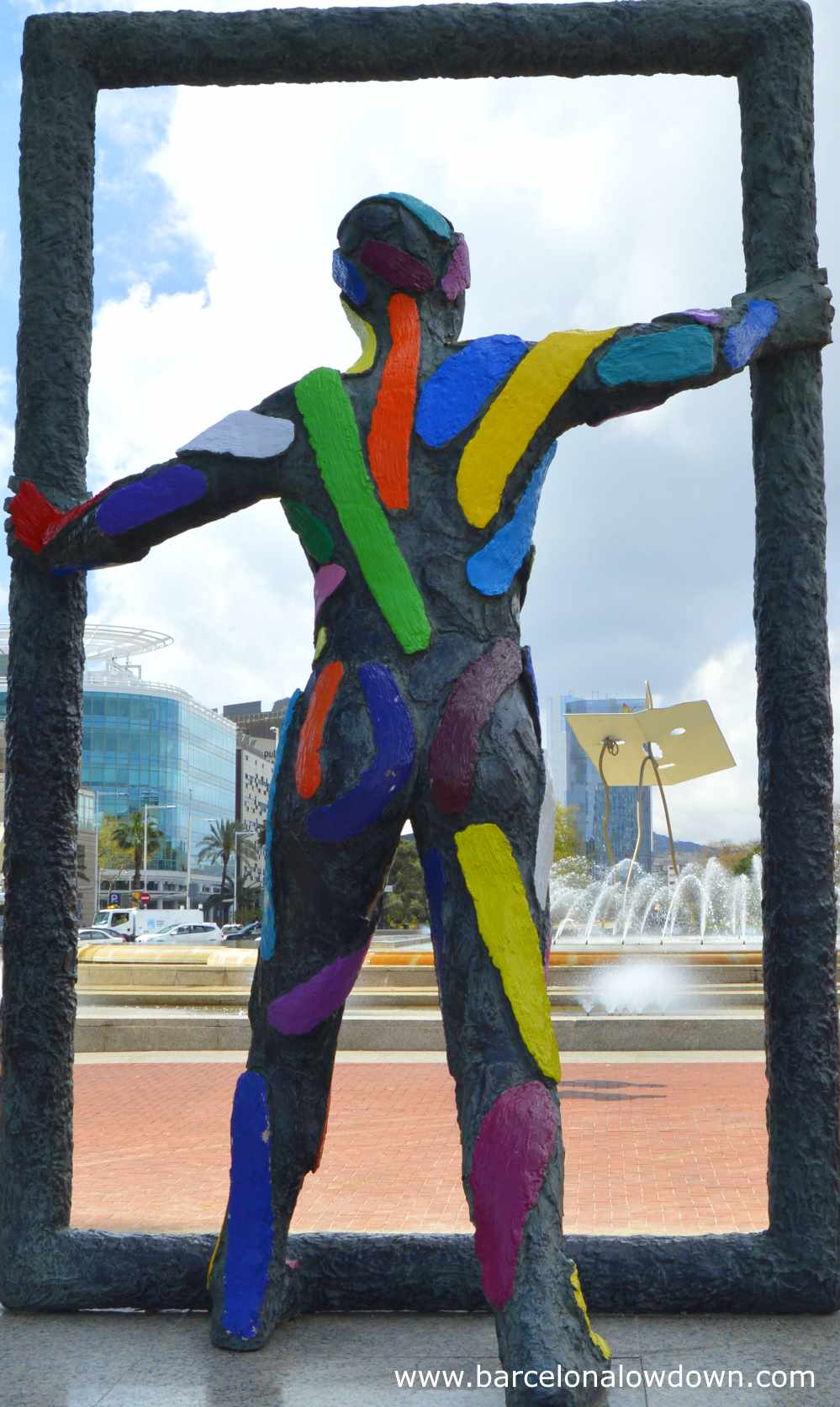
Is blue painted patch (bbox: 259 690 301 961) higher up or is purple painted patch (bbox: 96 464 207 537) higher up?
purple painted patch (bbox: 96 464 207 537)

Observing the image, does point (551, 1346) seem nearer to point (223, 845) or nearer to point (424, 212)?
point (424, 212)

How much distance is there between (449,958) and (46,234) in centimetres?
206

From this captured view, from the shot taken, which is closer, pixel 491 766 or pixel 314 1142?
pixel 491 766

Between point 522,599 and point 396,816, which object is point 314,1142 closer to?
point 396,816

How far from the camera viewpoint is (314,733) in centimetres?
264

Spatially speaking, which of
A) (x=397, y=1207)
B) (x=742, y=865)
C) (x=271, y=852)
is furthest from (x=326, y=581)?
(x=742, y=865)

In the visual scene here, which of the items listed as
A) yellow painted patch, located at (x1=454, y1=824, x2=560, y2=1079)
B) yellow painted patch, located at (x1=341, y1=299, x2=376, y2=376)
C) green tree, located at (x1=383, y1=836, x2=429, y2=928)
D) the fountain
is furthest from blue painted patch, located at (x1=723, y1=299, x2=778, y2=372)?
green tree, located at (x1=383, y1=836, x2=429, y2=928)

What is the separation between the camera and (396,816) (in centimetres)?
261

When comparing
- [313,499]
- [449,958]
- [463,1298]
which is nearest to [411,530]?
[313,499]

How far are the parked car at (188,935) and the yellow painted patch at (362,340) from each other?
30.2 metres

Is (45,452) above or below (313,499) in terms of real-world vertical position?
above

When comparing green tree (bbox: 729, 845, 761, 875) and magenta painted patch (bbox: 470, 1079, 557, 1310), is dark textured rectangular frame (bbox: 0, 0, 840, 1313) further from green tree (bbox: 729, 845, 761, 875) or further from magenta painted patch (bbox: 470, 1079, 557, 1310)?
green tree (bbox: 729, 845, 761, 875)

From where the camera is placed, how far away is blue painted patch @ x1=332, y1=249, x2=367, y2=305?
9.50 feet

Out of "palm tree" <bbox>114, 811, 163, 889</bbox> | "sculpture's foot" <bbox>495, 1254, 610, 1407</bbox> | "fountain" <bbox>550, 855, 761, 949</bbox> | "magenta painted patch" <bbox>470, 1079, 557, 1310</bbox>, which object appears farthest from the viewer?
"palm tree" <bbox>114, 811, 163, 889</bbox>
